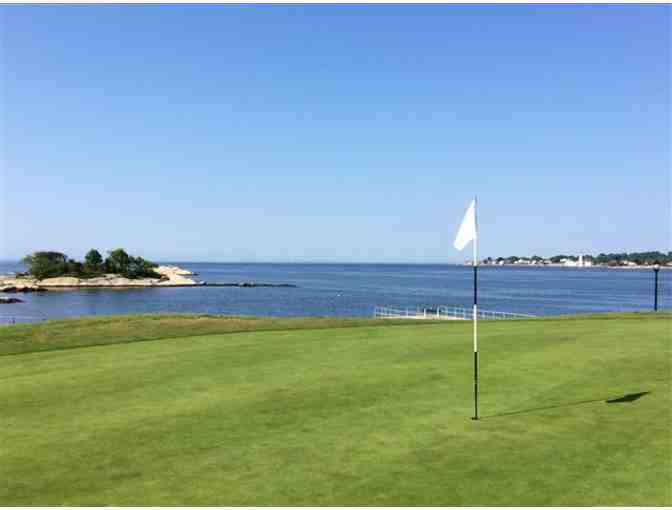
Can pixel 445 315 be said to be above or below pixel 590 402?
below

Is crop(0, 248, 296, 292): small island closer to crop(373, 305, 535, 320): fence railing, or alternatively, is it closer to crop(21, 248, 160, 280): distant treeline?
crop(21, 248, 160, 280): distant treeline

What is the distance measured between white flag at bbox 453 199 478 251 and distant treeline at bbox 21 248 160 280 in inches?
7414

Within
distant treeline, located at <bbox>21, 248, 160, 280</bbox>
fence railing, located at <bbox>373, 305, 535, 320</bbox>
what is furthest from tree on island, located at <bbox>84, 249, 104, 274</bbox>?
fence railing, located at <bbox>373, 305, 535, 320</bbox>

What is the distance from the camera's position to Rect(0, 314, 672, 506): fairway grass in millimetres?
6699

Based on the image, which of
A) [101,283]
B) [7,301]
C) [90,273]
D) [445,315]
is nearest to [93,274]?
[90,273]

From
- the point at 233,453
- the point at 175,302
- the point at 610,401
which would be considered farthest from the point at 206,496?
the point at 175,302

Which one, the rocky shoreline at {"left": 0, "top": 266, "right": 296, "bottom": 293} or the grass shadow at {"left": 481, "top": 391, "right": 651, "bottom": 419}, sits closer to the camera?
the grass shadow at {"left": 481, "top": 391, "right": 651, "bottom": 419}

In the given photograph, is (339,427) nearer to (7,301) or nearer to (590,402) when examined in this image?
(590,402)

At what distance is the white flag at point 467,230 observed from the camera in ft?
33.6

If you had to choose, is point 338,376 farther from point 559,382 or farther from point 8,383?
point 8,383

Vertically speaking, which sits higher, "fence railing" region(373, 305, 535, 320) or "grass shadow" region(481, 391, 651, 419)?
"grass shadow" region(481, 391, 651, 419)

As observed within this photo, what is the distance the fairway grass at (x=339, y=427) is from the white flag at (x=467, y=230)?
2.91 metres

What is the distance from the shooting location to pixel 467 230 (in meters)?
10.4

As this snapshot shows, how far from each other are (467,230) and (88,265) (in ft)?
645
